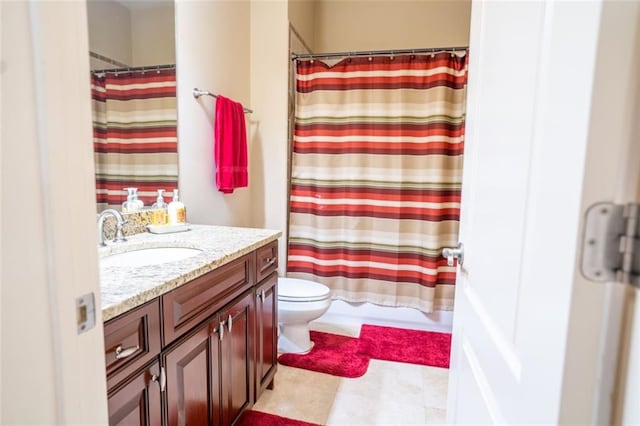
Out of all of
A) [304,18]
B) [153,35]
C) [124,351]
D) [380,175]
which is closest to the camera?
[124,351]

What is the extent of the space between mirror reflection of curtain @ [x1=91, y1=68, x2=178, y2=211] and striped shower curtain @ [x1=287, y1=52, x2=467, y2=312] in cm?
105

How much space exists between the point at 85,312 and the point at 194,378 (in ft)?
2.34

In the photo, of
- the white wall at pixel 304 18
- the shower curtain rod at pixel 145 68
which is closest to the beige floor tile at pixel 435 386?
the shower curtain rod at pixel 145 68

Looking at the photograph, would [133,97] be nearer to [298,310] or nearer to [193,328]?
[193,328]

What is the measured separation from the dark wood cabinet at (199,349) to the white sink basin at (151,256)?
0.77 feet

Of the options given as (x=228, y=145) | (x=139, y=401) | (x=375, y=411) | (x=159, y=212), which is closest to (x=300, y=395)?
(x=375, y=411)

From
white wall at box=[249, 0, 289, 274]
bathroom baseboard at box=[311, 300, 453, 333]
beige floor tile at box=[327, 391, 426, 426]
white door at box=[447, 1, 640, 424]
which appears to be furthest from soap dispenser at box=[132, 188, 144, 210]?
bathroom baseboard at box=[311, 300, 453, 333]

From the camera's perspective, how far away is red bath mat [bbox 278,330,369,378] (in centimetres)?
209

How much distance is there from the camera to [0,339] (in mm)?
446

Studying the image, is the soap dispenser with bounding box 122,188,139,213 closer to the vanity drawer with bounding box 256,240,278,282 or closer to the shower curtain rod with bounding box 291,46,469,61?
the vanity drawer with bounding box 256,240,278,282

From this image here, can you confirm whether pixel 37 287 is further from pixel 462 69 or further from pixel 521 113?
pixel 462 69

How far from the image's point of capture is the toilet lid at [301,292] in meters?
2.09

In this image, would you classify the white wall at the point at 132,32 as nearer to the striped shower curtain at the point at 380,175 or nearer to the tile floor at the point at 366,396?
the striped shower curtain at the point at 380,175

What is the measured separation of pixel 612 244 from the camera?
0.40 meters
